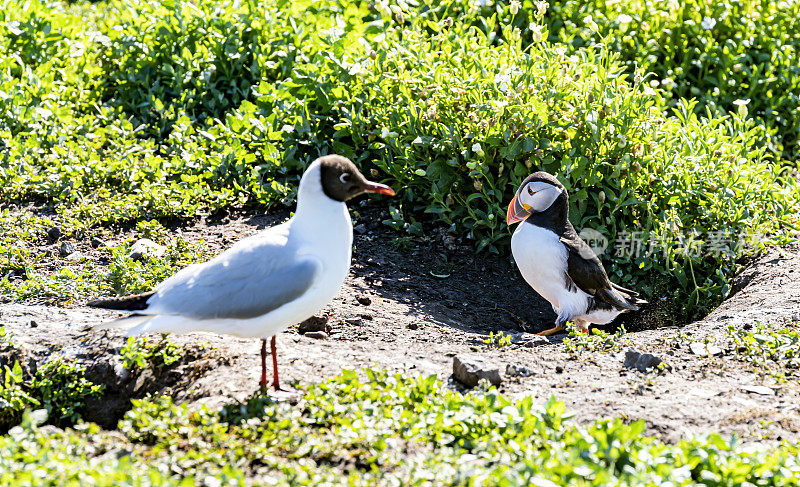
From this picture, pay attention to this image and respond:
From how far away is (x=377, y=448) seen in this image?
3.44 meters

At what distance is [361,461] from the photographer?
11.1ft

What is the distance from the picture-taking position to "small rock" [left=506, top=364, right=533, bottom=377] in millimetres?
4211

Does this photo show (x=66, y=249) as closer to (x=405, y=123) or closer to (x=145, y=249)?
(x=145, y=249)

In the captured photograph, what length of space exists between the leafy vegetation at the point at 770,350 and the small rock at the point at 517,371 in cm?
110

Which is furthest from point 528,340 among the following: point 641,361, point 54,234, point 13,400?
point 54,234

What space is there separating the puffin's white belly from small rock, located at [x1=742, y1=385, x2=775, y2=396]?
1419mm

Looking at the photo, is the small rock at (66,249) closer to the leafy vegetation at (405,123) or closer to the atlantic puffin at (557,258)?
the leafy vegetation at (405,123)

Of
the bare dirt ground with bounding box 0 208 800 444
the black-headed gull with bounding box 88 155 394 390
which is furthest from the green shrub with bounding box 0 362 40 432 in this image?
the black-headed gull with bounding box 88 155 394 390

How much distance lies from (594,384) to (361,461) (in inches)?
51.4

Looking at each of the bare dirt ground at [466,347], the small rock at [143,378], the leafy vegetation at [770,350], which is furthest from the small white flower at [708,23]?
the small rock at [143,378]

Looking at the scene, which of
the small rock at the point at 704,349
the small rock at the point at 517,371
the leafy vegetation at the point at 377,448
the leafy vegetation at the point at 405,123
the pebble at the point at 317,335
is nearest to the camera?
the leafy vegetation at the point at 377,448

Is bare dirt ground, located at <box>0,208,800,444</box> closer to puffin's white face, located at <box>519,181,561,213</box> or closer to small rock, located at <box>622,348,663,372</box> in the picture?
small rock, located at <box>622,348,663,372</box>

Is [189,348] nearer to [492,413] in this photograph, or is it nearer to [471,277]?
[492,413]

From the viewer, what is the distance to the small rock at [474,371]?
403 centimetres
